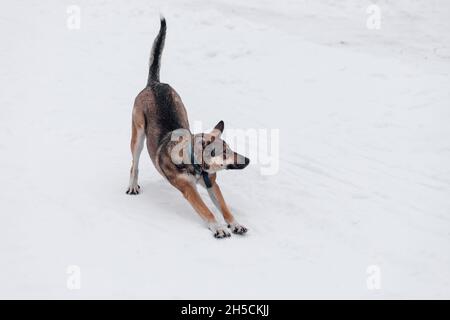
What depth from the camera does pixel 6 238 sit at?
25.6 ft

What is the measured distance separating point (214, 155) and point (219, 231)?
862 mm

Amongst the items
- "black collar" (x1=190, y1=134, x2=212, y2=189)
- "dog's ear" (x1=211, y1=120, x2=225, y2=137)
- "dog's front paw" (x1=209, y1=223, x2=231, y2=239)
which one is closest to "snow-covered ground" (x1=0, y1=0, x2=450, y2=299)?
"dog's front paw" (x1=209, y1=223, x2=231, y2=239)

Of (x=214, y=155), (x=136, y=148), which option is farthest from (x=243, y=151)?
(x=214, y=155)

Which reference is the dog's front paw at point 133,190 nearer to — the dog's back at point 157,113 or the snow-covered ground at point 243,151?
the snow-covered ground at point 243,151

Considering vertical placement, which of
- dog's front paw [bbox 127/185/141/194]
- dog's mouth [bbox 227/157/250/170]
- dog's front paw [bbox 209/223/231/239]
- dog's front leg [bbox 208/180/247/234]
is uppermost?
dog's mouth [bbox 227/157/250/170]

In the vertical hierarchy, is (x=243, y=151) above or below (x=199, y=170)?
above

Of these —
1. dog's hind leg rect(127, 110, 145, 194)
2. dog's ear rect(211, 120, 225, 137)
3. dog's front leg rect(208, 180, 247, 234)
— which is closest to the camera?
dog's front leg rect(208, 180, 247, 234)

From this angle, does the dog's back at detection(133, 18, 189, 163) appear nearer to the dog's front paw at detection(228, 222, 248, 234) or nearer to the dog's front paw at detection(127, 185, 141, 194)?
the dog's front paw at detection(127, 185, 141, 194)

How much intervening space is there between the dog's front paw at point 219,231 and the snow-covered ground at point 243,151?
105 millimetres

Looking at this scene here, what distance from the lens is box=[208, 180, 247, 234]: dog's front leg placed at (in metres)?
7.95

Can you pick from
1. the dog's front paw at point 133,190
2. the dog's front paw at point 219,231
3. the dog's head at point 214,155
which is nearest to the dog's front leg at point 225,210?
the dog's front paw at point 219,231

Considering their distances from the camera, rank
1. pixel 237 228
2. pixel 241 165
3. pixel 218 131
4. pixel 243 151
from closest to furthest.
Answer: pixel 241 165
pixel 237 228
pixel 218 131
pixel 243 151

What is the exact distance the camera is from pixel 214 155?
7.82 metres

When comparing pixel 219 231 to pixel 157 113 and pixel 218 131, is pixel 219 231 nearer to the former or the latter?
pixel 218 131
